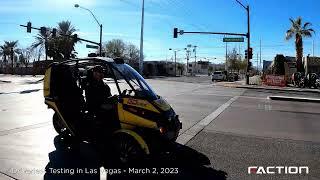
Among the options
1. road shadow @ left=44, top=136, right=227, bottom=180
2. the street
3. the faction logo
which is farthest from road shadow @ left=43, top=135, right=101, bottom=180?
the faction logo

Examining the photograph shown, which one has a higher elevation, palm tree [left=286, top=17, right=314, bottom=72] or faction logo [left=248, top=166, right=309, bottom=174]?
palm tree [left=286, top=17, right=314, bottom=72]

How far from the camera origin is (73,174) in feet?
21.0

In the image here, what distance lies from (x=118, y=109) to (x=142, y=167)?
108 cm

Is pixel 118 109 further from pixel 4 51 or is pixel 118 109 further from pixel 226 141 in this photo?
pixel 4 51

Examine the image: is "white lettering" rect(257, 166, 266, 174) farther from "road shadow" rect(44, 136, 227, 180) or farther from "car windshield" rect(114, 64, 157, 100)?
"car windshield" rect(114, 64, 157, 100)

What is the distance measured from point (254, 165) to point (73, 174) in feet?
Result: 10.0

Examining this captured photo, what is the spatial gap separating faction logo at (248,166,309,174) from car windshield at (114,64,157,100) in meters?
2.07

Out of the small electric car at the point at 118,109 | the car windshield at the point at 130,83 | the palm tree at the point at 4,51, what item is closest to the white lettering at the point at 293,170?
the small electric car at the point at 118,109

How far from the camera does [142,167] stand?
680 cm

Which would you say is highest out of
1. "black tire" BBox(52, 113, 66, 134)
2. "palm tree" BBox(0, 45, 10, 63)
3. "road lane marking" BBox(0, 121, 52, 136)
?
"palm tree" BBox(0, 45, 10, 63)

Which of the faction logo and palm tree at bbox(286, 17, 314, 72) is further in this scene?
palm tree at bbox(286, 17, 314, 72)

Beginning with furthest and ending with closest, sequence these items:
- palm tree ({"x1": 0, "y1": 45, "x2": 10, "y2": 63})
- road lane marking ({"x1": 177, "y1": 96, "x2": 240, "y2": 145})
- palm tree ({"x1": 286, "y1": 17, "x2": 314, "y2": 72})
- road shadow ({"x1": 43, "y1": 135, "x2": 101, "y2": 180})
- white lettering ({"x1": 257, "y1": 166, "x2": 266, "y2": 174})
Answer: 1. palm tree ({"x1": 0, "y1": 45, "x2": 10, "y2": 63})
2. palm tree ({"x1": 286, "y1": 17, "x2": 314, "y2": 72})
3. road lane marking ({"x1": 177, "y1": 96, "x2": 240, "y2": 145})
4. white lettering ({"x1": 257, "y1": 166, "x2": 266, "y2": 174})
5. road shadow ({"x1": 43, "y1": 135, "x2": 101, "y2": 180})

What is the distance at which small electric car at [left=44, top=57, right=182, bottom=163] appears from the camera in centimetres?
689

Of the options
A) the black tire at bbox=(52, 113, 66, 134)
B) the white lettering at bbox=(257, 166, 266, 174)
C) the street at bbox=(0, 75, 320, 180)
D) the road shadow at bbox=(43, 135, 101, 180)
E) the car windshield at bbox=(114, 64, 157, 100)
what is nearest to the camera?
the road shadow at bbox=(43, 135, 101, 180)
